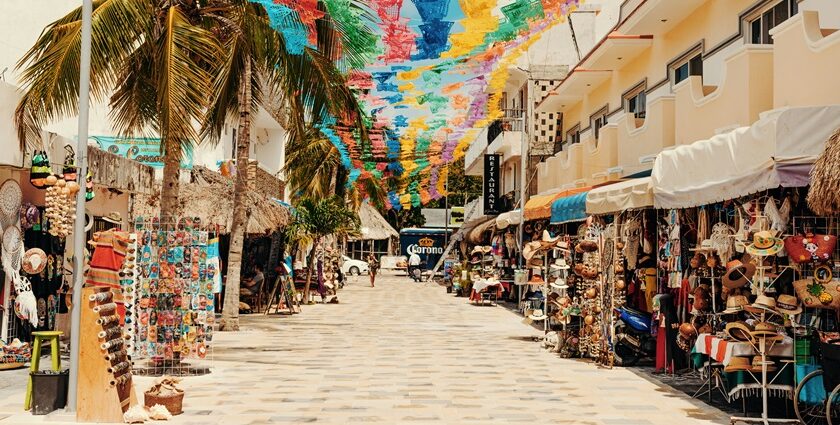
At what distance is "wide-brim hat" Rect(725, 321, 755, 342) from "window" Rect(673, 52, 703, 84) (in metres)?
8.87

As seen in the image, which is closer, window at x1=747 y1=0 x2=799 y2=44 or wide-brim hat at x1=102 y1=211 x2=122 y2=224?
window at x1=747 y1=0 x2=799 y2=44

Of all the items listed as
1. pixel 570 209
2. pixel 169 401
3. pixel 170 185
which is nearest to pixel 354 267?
pixel 570 209

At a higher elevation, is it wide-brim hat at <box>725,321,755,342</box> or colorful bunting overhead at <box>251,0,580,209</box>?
colorful bunting overhead at <box>251,0,580,209</box>

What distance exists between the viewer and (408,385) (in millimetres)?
13133

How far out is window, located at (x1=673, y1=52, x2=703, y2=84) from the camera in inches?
727

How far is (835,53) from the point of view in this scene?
1116cm

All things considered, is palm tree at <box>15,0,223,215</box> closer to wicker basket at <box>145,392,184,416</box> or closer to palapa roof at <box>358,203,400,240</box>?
wicker basket at <box>145,392,184,416</box>

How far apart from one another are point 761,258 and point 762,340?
84 cm

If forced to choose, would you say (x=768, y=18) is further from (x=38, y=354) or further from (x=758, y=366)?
(x=38, y=354)

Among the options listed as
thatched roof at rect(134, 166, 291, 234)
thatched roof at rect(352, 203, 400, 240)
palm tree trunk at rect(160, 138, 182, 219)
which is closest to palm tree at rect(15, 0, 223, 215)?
palm tree trunk at rect(160, 138, 182, 219)

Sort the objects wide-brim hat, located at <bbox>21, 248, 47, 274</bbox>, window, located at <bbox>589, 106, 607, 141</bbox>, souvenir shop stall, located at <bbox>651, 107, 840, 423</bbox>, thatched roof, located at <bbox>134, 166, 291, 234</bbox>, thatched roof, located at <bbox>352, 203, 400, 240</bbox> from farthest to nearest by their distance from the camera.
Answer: thatched roof, located at <bbox>352, 203, 400, 240</bbox> < window, located at <bbox>589, 106, 607, 141</bbox> < thatched roof, located at <bbox>134, 166, 291, 234</bbox> < wide-brim hat, located at <bbox>21, 248, 47, 274</bbox> < souvenir shop stall, located at <bbox>651, 107, 840, 423</bbox>

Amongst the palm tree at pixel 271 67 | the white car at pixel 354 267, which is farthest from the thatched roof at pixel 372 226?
the palm tree at pixel 271 67

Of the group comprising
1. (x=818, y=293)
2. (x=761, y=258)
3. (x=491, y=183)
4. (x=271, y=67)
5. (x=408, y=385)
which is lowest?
(x=408, y=385)

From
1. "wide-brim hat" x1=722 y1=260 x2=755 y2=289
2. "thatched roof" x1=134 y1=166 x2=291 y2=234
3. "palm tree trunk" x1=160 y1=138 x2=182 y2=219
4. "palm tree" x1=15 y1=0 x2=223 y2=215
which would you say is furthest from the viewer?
"thatched roof" x1=134 y1=166 x2=291 y2=234
